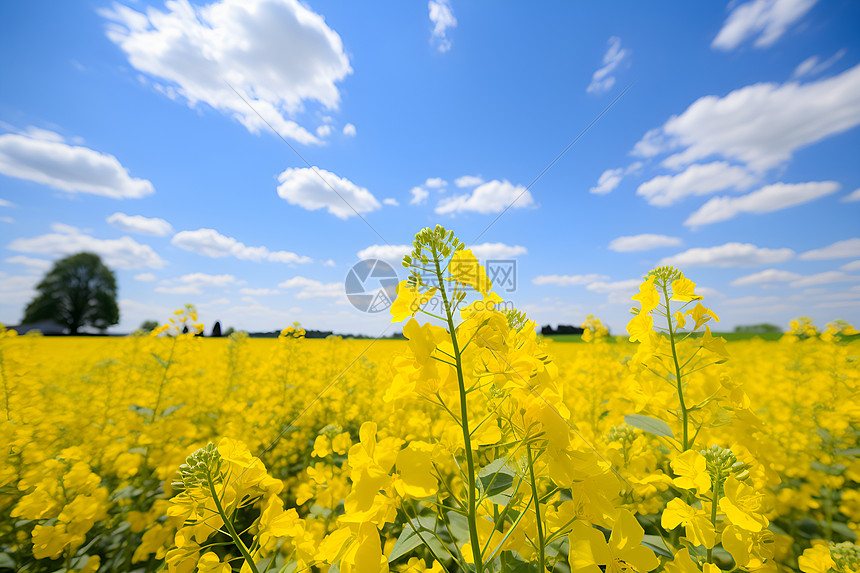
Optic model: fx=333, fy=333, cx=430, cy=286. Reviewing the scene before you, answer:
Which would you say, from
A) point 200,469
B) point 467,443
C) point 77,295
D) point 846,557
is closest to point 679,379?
point 846,557

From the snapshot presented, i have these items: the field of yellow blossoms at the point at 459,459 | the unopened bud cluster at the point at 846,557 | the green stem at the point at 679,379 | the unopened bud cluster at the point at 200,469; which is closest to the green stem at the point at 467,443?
the field of yellow blossoms at the point at 459,459

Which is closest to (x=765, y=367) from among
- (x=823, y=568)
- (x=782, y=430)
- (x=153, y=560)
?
(x=782, y=430)

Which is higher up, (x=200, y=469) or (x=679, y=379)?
(x=679, y=379)

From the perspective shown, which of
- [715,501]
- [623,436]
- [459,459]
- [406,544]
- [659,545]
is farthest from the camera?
[623,436]

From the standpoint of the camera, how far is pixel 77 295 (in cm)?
1769

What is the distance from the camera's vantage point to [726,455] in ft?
3.83

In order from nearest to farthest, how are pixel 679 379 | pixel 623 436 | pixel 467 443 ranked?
1. pixel 467 443
2. pixel 679 379
3. pixel 623 436

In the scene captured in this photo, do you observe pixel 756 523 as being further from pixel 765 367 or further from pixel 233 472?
pixel 765 367

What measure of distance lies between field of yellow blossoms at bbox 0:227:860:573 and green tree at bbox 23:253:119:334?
1517 centimetres

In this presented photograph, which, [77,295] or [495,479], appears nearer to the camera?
[495,479]

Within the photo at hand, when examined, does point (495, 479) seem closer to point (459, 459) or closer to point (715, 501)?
point (459, 459)

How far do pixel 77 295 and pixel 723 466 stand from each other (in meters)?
25.8

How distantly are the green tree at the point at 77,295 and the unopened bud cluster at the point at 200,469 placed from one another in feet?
63.5

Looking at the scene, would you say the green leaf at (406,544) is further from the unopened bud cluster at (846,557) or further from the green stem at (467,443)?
the unopened bud cluster at (846,557)
